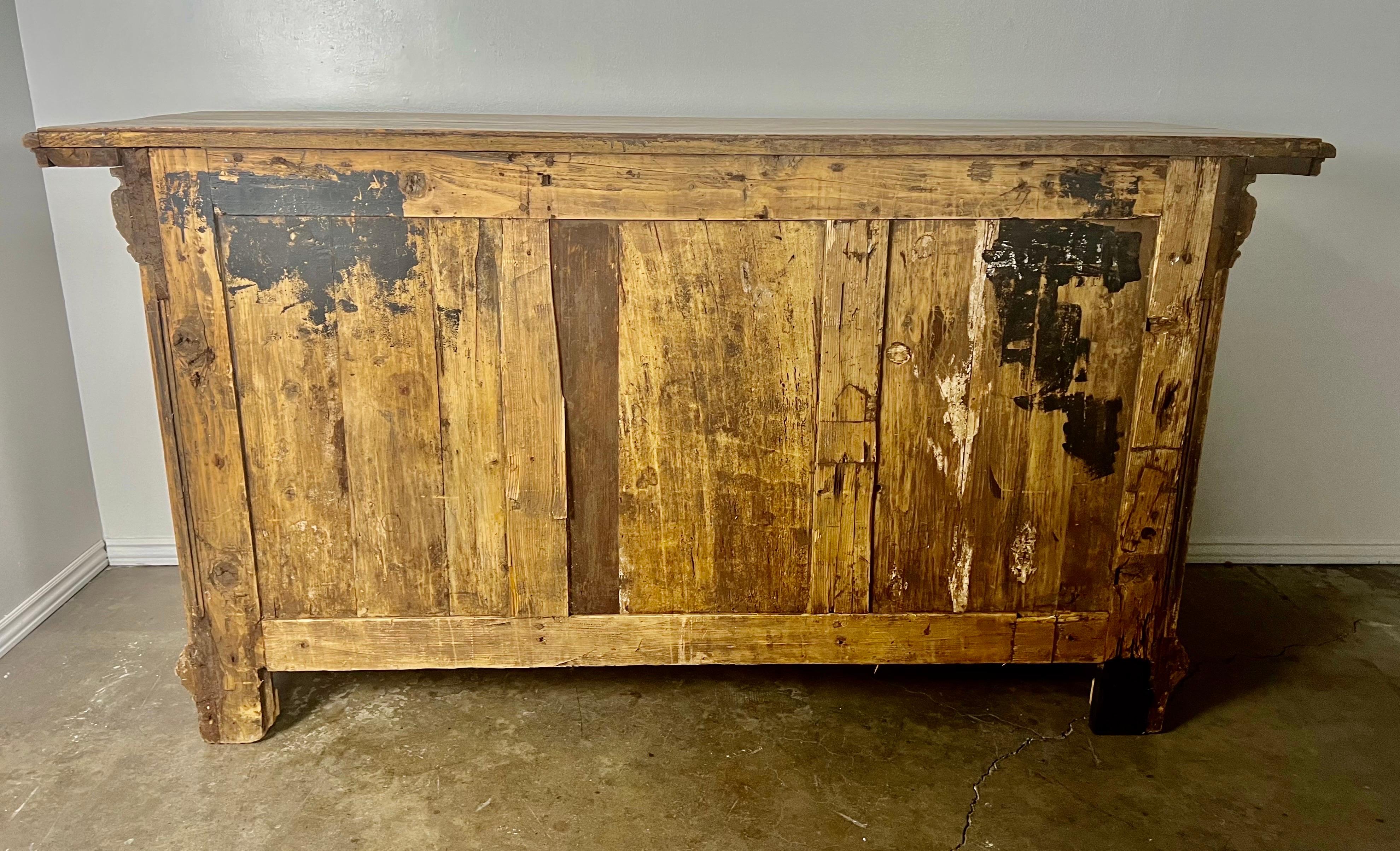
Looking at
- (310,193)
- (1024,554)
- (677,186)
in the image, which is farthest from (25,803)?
(1024,554)

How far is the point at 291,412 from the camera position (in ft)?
5.93

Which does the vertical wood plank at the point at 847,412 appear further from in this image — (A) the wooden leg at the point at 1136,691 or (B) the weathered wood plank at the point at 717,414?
(A) the wooden leg at the point at 1136,691

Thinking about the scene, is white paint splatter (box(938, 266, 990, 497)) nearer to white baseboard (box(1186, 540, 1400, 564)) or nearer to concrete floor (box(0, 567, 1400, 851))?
concrete floor (box(0, 567, 1400, 851))

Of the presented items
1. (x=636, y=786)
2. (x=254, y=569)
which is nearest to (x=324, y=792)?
(x=254, y=569)

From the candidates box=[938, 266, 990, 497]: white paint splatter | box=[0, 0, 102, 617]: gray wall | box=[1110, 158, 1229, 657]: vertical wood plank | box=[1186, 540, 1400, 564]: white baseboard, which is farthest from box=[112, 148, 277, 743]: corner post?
box=[1186, 540, 1400, 564]: white baseboard

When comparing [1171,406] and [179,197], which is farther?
[1171,406]

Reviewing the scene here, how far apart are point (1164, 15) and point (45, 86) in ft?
8.74

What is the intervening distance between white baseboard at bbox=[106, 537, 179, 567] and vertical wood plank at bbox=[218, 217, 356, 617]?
1043 mm

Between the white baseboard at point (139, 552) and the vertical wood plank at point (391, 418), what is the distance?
1143 mm

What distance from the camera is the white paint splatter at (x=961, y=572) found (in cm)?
192

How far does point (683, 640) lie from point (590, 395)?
0.52m

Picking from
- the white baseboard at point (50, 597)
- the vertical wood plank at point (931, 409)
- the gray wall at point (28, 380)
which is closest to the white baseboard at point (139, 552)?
the white baseboard at point (50, 597)

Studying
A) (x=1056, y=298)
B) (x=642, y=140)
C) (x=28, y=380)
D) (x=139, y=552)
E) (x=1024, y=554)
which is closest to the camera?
(x=642, y=140)

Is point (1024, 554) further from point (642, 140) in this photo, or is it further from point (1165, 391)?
point (642, 140)
